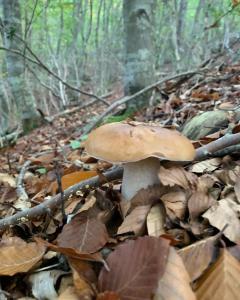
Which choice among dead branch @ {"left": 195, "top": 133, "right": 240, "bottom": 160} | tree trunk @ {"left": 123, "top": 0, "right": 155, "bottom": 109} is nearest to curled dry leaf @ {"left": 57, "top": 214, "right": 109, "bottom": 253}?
dead branch @ {"left": 195, "top": 133, "right": 240, "bottom": 160}

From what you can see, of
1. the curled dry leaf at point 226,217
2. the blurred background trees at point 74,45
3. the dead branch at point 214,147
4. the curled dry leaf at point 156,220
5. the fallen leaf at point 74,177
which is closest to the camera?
the curled dry leaf at point 226,217

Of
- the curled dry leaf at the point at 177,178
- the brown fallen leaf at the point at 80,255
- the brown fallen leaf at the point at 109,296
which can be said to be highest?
the curled dry leaf at the point at 177,178

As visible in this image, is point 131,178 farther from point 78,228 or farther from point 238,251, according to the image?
point 238,251

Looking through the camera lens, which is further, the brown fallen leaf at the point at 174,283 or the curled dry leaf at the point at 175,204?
the curled dry leaf at the point at 175,204

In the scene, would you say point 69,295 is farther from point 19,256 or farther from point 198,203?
point 198,203

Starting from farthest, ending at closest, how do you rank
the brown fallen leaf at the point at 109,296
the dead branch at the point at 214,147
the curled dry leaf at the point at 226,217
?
the dead branch at the point at 214,147, the curled dry leaf at the point at 226,217, the brown fallen leaf at the point at 109,296

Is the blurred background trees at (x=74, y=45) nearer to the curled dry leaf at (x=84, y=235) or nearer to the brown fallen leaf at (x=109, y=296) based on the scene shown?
the curled dry leaf at (x=84, y=235)

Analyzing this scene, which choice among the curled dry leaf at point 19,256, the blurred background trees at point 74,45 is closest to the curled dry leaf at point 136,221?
the curled dry leaf at point 19,256

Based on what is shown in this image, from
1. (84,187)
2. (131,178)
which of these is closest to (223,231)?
(131,178)
